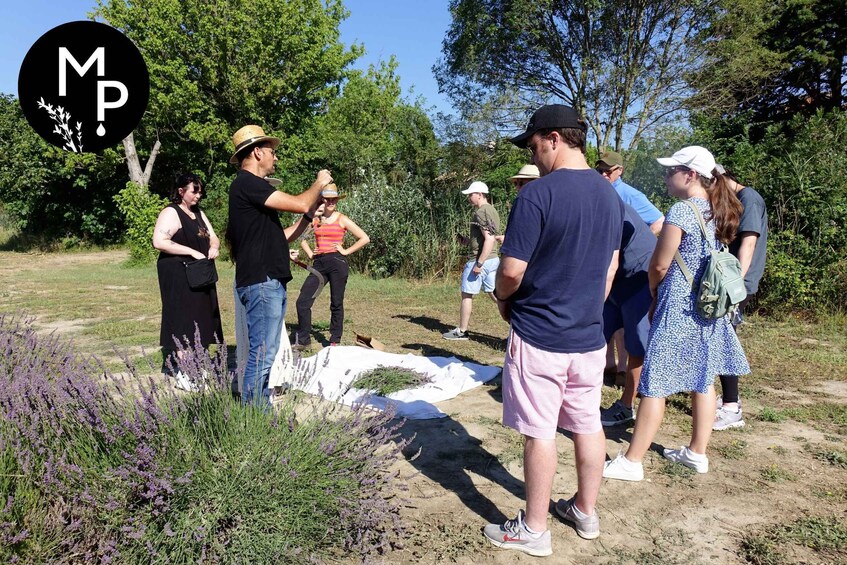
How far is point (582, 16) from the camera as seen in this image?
555 inches

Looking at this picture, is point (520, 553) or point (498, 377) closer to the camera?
point (520, 553)

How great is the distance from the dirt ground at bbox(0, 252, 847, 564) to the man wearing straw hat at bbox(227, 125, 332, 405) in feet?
3.97

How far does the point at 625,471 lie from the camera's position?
3.47 meters

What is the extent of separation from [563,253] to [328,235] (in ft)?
14.5

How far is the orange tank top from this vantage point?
654cm

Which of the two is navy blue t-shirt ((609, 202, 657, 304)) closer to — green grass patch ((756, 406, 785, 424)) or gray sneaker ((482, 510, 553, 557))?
green grass patch ((756, 406, 785, 424))

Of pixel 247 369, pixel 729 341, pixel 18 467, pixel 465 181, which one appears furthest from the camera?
pixel 465 181

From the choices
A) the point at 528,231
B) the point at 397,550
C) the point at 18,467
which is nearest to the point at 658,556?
the point at 397,550

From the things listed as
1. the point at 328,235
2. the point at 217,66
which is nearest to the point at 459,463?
the point at 328,235

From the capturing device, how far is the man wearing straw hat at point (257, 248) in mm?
3738

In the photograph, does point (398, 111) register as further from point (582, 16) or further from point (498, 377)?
point (498, 377)

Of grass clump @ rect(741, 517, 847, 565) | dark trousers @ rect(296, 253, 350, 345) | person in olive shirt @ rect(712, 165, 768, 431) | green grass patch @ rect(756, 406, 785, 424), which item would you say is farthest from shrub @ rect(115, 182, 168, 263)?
grass clump @ rect(741, 517, 847, 565)

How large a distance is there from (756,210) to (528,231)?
252 cm

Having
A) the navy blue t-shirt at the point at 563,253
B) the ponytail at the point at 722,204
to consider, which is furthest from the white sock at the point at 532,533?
the ponytail at the point at 722,204
